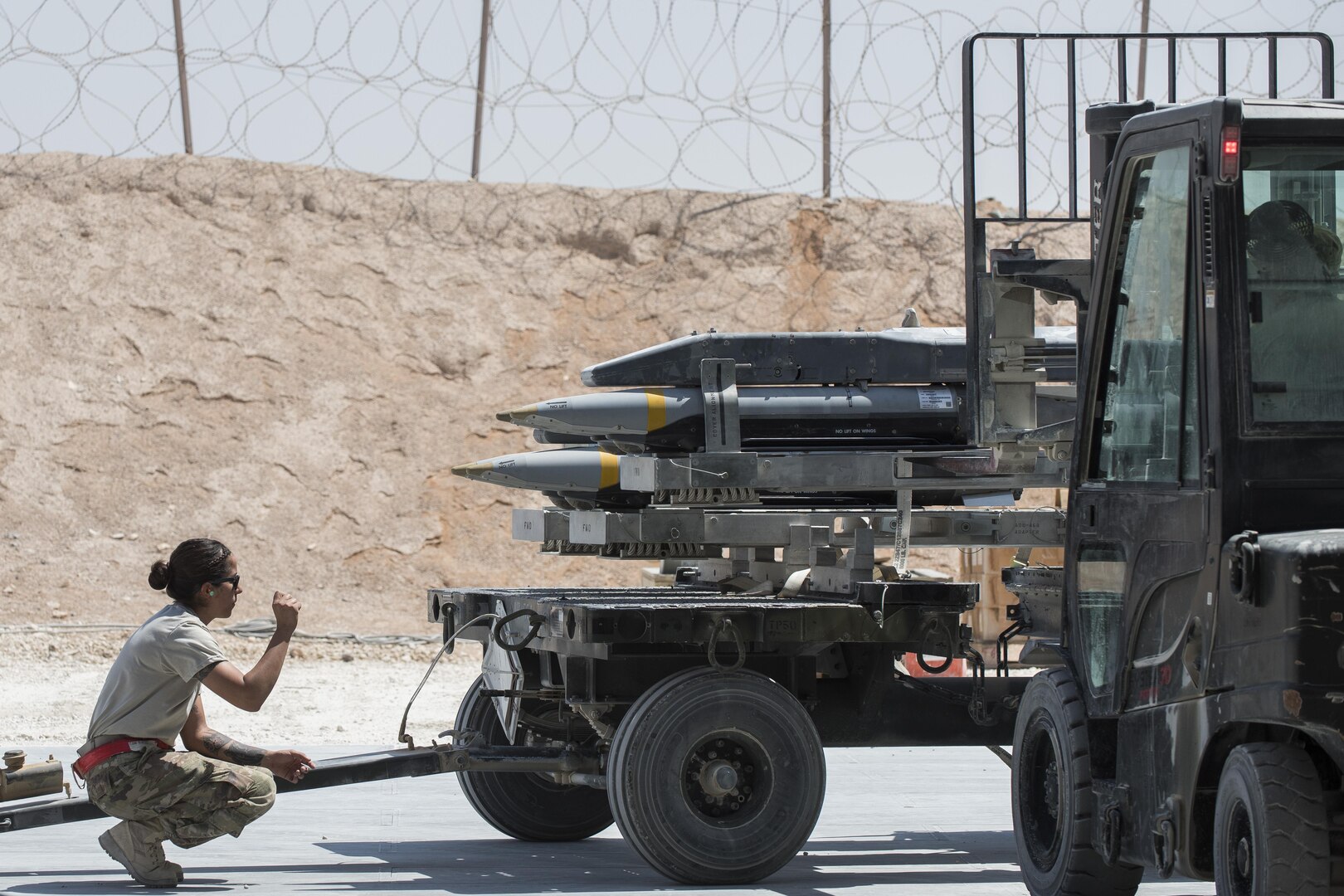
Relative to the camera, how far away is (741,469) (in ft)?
30.3

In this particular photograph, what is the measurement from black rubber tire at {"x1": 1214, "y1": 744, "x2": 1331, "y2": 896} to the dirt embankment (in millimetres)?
16201

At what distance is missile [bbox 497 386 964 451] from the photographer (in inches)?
402

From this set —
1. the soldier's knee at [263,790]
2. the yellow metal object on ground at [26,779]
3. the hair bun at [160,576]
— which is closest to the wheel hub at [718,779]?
the soldier's knee at [263,790]

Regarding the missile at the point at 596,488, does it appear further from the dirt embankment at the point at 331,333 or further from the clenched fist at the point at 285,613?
the dirt embankment at the point at 331,333

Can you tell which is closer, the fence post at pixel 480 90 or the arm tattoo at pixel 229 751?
the arm tattoo at pixel 229 751

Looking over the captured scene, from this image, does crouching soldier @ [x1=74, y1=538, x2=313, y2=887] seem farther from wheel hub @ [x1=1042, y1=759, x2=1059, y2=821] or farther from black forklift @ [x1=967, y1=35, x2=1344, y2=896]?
black forklift @ [x1=967, y1=35, x2=1344, y2=896]

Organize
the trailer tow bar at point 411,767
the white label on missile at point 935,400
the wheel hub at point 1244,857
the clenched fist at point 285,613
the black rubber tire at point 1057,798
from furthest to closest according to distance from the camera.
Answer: the white label on missile at point 935,400, the trailer tow bar at point 411,767, the clenched fist at point 285,613, the black rubber tire at point 1057,798, the wheel hub at point 1244,857

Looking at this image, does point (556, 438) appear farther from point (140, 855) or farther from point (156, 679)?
point (140, 855)

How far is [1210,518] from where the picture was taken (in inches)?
195

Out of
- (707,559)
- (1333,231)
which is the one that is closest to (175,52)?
(707,559)

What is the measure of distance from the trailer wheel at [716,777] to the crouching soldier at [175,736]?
1316 mm

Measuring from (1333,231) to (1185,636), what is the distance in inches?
46.6

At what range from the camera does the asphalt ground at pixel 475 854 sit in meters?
7.52

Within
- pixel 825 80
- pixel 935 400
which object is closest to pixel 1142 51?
pixel 825 80
